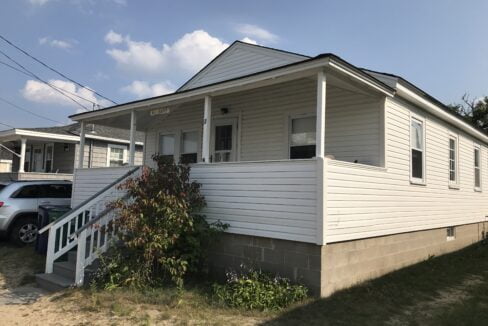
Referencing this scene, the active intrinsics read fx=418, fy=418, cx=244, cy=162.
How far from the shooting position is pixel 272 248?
675cm

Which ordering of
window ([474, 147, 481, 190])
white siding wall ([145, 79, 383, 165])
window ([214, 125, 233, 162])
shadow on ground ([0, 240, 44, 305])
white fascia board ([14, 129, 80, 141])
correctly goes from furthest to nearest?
white fascia board ([14, 129, 80, 141])
window ([474, 147, 481, 190])
window ([214, 125, 233, 162])
white siding wall ([145, 79, 383, 165])
shadow on ground ([0, 240, 44, 305])

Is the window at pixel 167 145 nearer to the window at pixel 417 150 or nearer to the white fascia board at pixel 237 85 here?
the white fascia board at pixel 237 85

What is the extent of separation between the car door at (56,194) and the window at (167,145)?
9.35 feet

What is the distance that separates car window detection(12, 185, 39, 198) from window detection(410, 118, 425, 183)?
9.28 metres

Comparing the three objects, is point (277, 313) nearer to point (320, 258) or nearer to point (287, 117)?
point (320, 258)

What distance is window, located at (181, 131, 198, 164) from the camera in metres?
11.3

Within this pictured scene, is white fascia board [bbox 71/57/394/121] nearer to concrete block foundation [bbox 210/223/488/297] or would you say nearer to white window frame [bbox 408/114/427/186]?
white window frame [bbox 408/114/427/186]

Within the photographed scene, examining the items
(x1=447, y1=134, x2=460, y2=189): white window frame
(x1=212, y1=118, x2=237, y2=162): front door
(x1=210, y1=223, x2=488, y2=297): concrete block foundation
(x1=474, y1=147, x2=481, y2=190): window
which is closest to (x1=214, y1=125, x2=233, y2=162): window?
(x1=212, y1=118, x2=237, y2=162): front door

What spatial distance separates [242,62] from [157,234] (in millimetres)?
6319

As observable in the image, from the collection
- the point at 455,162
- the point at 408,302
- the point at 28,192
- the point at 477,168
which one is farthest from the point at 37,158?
the point at 477,168

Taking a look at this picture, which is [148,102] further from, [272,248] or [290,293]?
[290,293]

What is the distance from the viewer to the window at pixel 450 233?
437 inches

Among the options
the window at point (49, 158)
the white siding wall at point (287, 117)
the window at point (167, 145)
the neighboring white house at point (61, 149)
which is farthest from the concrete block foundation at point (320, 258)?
the window at point (49, 158)

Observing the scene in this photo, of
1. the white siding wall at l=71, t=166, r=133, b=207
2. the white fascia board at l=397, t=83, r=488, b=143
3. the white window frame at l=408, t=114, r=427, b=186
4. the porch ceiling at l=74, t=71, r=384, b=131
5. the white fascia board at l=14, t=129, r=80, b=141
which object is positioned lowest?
the white siding wall at l=71, t=166, r=133, b=207
